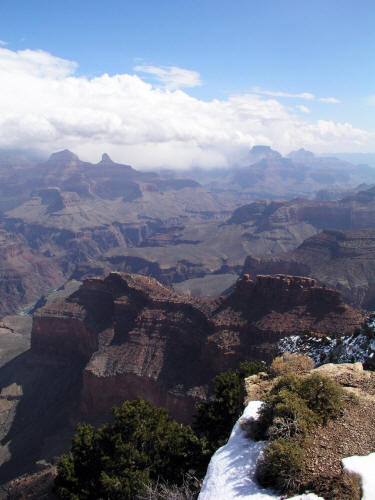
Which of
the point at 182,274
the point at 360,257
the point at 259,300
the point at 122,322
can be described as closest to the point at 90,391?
the point at 122,322

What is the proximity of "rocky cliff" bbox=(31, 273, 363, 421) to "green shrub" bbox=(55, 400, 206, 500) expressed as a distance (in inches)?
947

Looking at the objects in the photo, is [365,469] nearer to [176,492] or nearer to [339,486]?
[339,486]

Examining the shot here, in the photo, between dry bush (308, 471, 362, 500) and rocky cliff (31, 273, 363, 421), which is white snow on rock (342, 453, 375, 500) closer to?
dry bush (308, 471, 362, 500)

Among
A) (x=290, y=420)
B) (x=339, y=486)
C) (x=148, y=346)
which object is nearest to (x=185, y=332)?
(x=148, y=346)

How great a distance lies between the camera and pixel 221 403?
26656 mm

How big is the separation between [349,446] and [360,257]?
118847mm

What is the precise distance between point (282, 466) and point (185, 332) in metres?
44.0

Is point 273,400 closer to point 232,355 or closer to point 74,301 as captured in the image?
point 232,355

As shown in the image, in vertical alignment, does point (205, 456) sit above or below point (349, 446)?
below

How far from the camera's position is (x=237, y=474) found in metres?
15.0

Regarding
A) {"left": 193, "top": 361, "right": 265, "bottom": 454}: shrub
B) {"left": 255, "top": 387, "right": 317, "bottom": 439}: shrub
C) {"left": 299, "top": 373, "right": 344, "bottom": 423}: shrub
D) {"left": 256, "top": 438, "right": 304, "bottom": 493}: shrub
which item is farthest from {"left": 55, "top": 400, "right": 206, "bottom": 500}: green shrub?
{"left": 299, "top": 373, "right": 344, "bottom": 423}: shrub

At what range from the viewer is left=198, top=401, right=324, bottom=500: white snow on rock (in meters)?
13.8

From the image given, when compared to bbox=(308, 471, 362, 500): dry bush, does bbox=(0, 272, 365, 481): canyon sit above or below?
below

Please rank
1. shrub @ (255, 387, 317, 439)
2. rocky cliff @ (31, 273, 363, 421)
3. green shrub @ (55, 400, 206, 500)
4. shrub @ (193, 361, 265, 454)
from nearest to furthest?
shrub @ (255, 387, 317, 439) < green shrub @ (55, 400, 206, 500) < shrub @ (193, 361, 265, 454) < rocky cliff @ (31, 273, 363, 421)
